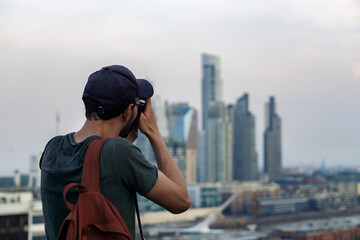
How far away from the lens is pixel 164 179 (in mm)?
368

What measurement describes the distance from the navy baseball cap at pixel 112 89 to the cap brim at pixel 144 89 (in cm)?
2

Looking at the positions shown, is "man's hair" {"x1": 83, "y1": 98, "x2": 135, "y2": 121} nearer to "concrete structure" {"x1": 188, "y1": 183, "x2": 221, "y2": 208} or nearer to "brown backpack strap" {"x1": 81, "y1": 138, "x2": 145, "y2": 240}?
"brown backpack strap" {"x1": 81, "y1": 138, "x2": 145, "y2": 240}

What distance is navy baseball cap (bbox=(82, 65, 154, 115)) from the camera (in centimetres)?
37

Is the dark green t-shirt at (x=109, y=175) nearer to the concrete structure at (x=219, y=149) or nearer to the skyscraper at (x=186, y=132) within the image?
the skyscraper at (x=186, y=132)

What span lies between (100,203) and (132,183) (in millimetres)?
27

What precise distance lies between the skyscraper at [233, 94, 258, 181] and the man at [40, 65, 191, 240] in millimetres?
29440

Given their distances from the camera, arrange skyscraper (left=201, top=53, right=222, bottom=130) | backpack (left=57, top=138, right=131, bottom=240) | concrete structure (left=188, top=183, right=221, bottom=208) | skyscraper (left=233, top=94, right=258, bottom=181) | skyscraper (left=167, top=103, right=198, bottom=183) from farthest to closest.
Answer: skyscraper (left=201, top=53, right=222, bottom=130)
skyscraper (left=233, top=94, right=258, bottom=181)
skyscraper (left=167, top=103, right=198, bottom=183)
concrete structure (left=188, top=183, right=221, bottom=208)
backpack (left=57, top=138, right=131, bottom=240)

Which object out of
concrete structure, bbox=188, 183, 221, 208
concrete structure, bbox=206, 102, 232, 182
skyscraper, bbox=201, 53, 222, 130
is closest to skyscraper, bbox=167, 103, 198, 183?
concrete structure, bbox=206, 102, 232, 182

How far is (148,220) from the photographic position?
1912cm

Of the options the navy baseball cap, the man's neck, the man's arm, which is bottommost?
the man's arm

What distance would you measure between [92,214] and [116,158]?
0.04 m

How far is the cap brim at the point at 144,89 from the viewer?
40 cm

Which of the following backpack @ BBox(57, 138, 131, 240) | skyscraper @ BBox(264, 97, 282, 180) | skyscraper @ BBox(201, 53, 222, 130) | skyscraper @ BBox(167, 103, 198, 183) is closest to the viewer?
backpack @ BBox(57, 138, 131, 240)

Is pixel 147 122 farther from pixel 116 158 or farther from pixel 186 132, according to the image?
pixel 186 132
